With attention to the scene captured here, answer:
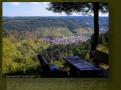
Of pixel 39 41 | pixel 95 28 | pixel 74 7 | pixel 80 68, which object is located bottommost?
pixel 80 68

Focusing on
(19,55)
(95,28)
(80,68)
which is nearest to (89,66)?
(80,68)

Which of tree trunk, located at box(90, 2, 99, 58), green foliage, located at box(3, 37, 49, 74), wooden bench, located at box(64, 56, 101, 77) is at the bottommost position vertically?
wooden bench, located at box(64, 56, 101, 77)

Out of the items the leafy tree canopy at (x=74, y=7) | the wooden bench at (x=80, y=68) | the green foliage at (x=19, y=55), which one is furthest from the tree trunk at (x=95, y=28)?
the green foliage at (x=19, y=55)

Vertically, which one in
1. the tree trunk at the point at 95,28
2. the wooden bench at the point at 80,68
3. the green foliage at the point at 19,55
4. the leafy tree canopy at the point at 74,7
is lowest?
the wooden bench at the point at 80,68

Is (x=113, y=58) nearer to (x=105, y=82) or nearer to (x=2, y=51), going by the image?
(x=105, y=82)

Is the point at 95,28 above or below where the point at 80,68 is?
above

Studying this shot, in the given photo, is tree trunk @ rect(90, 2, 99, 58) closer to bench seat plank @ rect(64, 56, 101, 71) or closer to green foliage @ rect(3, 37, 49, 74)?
bench seat plank @ rect(64, 56, 101, 71)

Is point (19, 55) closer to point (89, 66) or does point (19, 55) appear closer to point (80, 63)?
point (80, 63)

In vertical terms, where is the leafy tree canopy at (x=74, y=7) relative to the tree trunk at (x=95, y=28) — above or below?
above

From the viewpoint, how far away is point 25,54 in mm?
4504

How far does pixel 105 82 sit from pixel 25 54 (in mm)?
1167

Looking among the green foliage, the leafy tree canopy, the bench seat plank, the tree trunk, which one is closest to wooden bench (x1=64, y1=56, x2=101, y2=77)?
the bench seat plank

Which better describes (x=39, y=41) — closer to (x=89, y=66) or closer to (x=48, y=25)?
(x=48, y=25)

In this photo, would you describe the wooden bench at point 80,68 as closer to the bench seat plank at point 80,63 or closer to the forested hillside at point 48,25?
the bench seat plank at point 80,63
